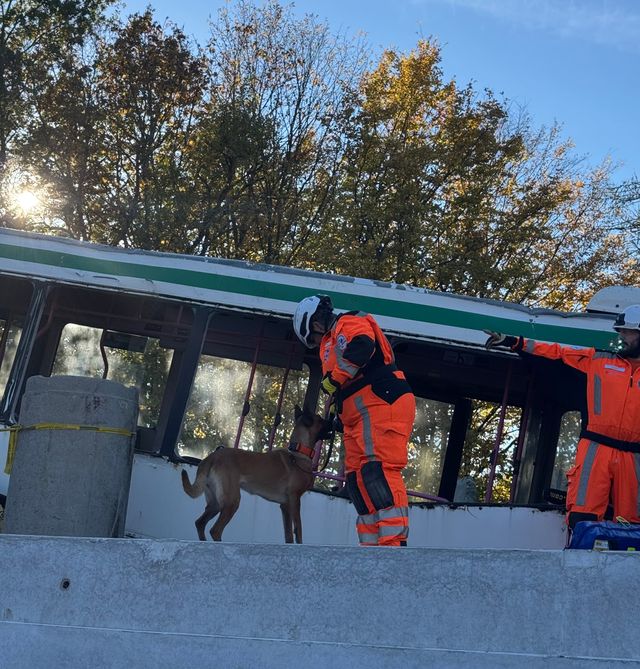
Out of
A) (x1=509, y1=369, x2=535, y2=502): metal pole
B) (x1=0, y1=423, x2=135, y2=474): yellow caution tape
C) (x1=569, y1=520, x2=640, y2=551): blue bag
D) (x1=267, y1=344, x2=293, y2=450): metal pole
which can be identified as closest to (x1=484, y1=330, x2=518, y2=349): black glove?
(x1=509, y1=369, x2=535, y2=502): metal pole

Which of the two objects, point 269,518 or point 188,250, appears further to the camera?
point 188,250

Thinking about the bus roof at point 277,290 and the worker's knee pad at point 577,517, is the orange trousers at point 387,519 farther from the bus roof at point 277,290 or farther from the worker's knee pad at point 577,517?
the bus roof at point 277,290

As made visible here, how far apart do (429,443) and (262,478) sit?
1989mm

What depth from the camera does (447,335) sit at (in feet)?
27.5

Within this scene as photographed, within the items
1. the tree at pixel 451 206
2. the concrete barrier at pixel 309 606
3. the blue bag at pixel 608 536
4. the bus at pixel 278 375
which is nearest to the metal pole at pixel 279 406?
the bus at pixel 278 375

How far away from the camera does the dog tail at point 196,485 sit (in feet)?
26.2

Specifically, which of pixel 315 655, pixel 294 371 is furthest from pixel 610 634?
pixel 294 371

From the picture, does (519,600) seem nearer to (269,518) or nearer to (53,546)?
(53,546)

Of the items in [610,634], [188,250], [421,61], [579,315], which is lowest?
[610,634]

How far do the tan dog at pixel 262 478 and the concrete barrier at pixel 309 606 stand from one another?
3.01m

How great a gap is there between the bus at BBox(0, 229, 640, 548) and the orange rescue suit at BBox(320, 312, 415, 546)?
1493 millimetres

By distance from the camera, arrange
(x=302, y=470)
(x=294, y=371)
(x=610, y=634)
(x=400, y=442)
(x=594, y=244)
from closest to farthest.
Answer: (x=610, y=634)
(x=400, y=442)
(x=302, y=470)
(x=294, y=371)
(x=594, y=244)

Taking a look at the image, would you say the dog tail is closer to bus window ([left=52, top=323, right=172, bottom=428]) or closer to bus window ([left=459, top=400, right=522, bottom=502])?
bus window ([left=52, top=323, right=172, bottom=428])

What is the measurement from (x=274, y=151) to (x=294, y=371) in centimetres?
1753
